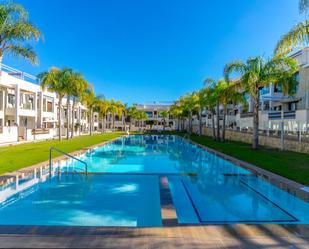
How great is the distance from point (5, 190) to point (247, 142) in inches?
868

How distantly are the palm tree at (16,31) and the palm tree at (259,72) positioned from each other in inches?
509

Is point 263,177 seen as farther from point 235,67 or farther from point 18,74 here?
point 18,74

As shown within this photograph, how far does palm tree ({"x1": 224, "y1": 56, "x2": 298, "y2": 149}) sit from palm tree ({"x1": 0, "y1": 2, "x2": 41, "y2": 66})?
12932 mm

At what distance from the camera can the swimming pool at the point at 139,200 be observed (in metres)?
6.21

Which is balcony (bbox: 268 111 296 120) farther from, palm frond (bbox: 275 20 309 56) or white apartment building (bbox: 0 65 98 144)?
white apartment building (bbox: 0 65 98 144)

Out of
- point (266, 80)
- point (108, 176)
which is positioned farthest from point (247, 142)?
point (108, 176)

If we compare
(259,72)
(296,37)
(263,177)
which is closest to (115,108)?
(259,72)

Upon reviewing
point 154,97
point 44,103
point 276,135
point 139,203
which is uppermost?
point 154,97

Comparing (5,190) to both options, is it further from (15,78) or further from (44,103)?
(44,103)

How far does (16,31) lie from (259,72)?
14.7m

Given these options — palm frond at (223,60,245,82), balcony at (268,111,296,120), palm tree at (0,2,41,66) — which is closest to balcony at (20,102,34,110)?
palm tree at (0,2,41,66)

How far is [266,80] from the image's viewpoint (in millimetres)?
19031

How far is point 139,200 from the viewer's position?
783cm

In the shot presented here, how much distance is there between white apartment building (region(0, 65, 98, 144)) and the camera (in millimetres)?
26587
